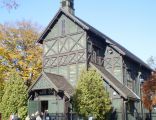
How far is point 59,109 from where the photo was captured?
30.1 metres

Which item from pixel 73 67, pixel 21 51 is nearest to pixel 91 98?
pixel 73 67

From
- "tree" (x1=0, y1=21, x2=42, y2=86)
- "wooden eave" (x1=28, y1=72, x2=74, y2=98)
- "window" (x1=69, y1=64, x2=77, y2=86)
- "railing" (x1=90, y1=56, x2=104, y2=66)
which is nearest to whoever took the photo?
"wooden eave" (x1=28, y1=72, x2=74, y2=98)

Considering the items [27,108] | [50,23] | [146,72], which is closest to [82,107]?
[27,108]

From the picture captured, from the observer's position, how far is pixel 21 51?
43.8 m

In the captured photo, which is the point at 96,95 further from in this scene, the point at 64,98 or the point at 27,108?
the point at 27,108

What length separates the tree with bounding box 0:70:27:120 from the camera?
102 ft

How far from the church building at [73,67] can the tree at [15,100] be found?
1016 mm

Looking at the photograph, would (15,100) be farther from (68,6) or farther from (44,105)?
(68,6)

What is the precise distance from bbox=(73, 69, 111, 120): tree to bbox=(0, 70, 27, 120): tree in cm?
715

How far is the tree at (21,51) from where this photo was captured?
42625 millimetres

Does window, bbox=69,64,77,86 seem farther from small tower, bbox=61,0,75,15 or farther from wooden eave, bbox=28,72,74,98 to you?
small tower, bbox=61,0,75,15

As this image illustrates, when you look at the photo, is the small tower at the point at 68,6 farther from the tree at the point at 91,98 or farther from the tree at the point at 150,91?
the tree at the point at 150,91

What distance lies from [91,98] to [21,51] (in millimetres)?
20252

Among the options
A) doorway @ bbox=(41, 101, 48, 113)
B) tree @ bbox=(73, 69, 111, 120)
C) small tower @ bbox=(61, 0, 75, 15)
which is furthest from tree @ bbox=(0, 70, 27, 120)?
small tower @ bbox=(61, 0, 75, 15)
